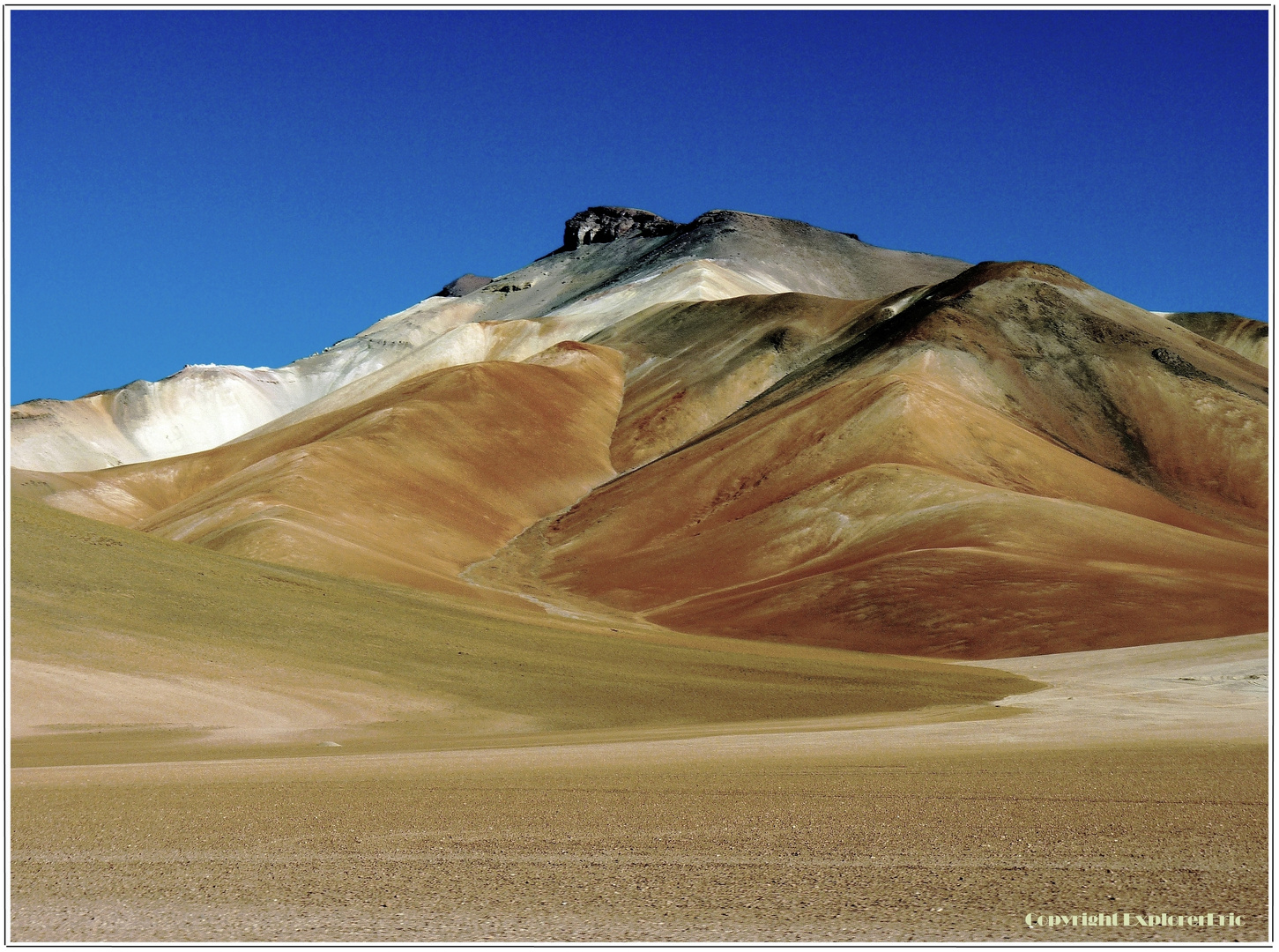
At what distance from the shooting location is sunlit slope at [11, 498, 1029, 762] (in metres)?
26.1

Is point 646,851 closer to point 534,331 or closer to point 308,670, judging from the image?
point 308,670

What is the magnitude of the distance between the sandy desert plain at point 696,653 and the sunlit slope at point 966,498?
0.32 meters

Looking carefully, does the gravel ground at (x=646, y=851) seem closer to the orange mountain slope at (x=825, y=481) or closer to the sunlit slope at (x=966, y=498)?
the sunlit slope at (x=966, y=498)

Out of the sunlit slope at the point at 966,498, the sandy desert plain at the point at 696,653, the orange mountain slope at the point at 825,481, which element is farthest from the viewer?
the orange mountain slope at the point at 825,481

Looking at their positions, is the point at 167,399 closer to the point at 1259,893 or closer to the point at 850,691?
the point at 850,691

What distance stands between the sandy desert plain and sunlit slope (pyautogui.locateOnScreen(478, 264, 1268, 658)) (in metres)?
0.32

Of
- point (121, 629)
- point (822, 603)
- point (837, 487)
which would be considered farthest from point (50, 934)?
point (837, 487)

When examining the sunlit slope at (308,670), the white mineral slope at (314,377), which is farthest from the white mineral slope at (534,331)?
the sunlit slope at (308,670)

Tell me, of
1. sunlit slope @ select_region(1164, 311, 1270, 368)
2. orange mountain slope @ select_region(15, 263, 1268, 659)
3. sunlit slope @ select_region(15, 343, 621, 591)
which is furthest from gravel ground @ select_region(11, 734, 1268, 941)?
sunlit slope @ select_region(1164, 311, 1270, 368)

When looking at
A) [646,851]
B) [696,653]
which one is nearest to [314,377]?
[696,653]

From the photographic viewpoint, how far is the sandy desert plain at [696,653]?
34.1 ft

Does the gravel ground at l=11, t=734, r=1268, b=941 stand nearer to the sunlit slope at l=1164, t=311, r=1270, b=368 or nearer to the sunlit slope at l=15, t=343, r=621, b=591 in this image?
the sunlit slope at l=15, t=343, r=621, b=591

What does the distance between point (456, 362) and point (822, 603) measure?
3905 inches

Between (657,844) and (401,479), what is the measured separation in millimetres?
75229
